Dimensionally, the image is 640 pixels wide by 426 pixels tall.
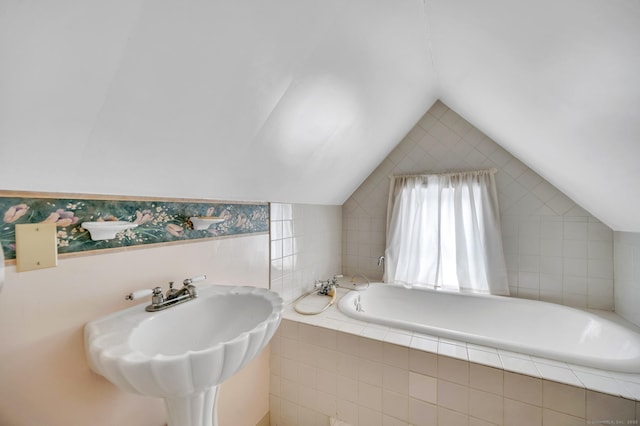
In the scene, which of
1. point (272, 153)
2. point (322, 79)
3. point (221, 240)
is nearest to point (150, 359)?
point (221, 240)

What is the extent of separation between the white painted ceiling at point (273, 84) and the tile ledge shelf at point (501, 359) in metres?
0.93

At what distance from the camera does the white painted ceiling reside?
0.69 m

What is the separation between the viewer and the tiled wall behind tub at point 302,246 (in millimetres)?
1942

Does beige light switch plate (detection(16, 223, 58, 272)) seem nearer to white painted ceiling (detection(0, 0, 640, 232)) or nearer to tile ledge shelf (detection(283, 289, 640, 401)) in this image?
white painted ceiling (detection(0, 0, 640, 232))

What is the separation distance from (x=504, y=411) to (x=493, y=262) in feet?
4.48

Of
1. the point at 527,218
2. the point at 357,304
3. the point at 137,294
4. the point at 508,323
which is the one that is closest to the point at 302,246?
the point at 357,304

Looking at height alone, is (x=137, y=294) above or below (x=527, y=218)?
below

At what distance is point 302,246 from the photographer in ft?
7.39

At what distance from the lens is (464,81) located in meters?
1.79

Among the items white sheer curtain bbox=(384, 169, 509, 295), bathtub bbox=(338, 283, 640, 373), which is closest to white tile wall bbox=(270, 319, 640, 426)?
bathtub bbox=(338, 283, 640, 373)

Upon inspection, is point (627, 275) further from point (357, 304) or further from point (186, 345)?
point (186, 345)

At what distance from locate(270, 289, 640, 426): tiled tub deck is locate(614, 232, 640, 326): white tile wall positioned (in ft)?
2.87

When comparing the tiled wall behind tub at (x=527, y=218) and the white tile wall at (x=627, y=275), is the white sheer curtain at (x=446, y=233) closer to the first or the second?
the tiled wall behind tub at (x=527, y=218)

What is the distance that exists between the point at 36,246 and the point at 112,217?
24 centimetres
